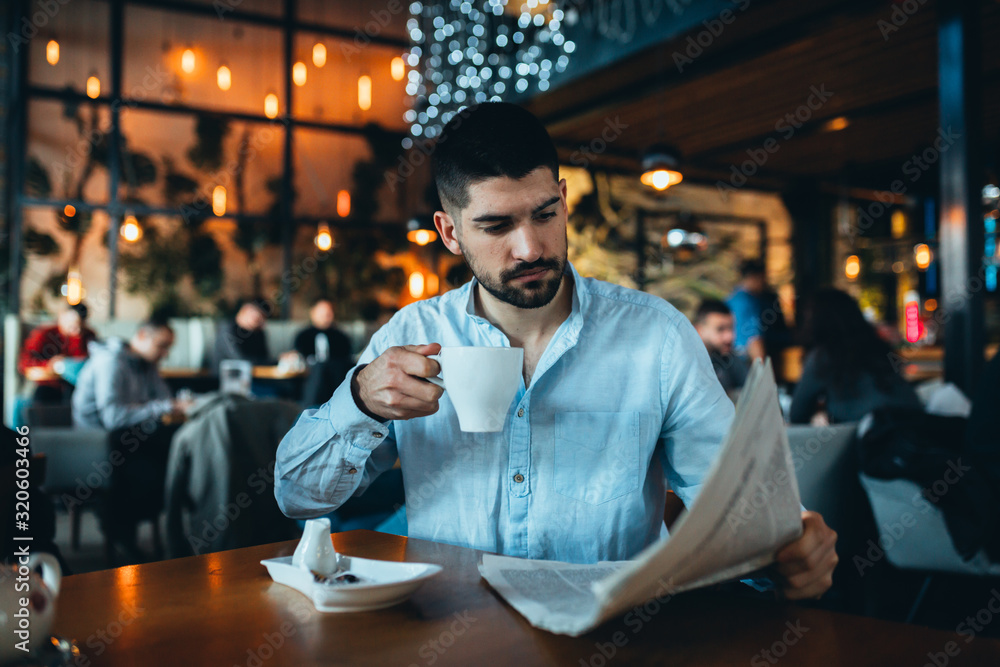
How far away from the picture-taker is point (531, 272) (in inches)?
47.5

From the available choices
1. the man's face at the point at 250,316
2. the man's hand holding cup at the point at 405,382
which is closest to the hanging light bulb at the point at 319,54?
the man's face at the point at 250,316

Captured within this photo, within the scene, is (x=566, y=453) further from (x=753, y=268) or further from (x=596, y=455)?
(x=753, y=268)

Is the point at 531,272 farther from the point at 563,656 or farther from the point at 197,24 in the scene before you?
the point at 197,24

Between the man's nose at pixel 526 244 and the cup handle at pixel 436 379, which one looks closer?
the cup handle at pixel 436 379

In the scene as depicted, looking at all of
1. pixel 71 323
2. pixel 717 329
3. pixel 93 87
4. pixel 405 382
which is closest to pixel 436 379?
pixel 405 382

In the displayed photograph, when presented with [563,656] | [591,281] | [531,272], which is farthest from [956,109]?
[563,656]

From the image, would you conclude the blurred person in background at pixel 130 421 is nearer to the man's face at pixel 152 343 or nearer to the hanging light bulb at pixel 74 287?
the man's face at pixel 152 343

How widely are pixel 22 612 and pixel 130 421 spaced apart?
3.41 metres

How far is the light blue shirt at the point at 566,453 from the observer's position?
3.92ft

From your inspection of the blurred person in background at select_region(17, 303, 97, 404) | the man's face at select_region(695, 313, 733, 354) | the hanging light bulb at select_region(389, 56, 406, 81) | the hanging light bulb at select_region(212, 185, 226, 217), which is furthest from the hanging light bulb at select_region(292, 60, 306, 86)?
the man's face at select_region(695, 313, 733, 354)

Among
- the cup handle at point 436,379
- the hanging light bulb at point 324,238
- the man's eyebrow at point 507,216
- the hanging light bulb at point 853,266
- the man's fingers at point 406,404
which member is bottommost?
the man's fingers at point 406,404

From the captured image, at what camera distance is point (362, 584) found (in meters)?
0.75

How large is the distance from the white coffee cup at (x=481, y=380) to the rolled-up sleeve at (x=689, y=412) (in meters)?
0.40

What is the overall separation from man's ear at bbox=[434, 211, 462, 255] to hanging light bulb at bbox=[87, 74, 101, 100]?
8146 millimetres
